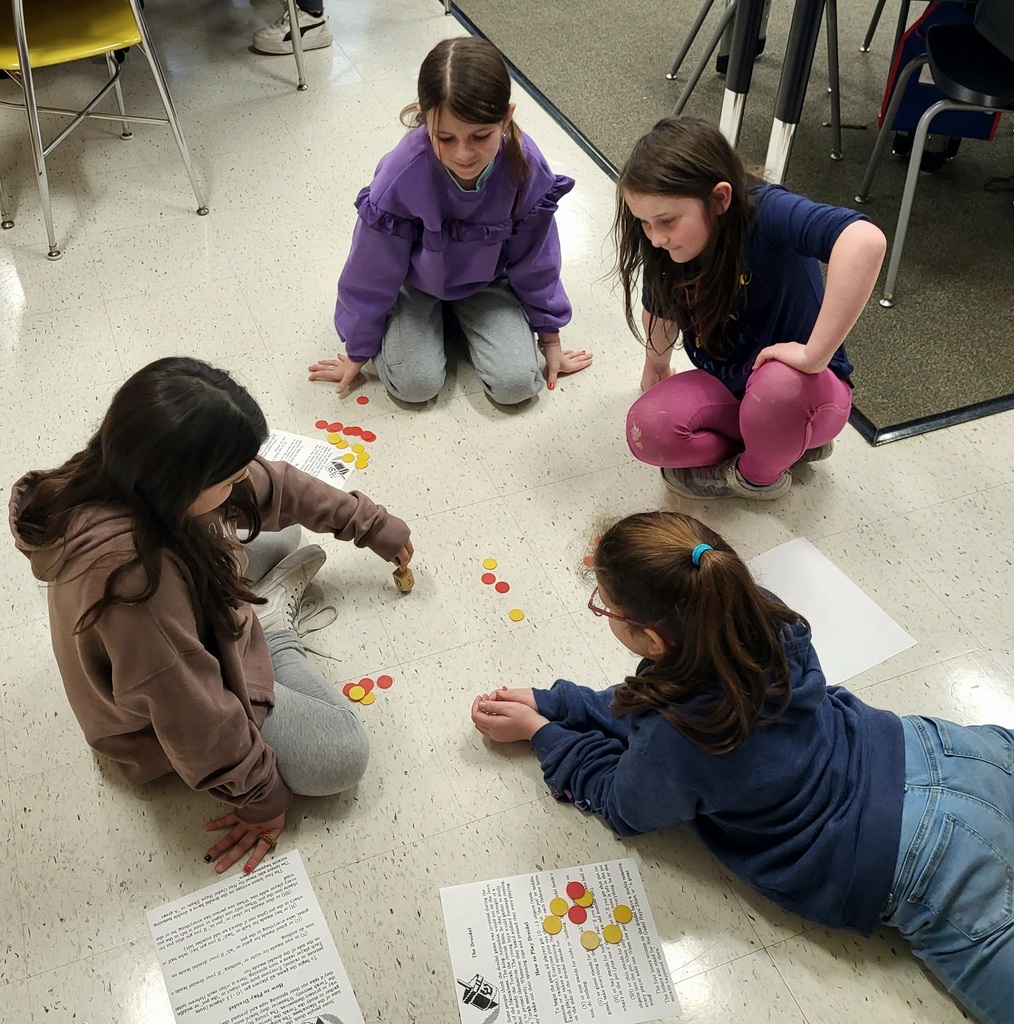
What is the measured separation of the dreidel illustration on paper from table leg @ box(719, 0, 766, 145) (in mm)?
1630

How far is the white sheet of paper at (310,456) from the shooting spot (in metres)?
1.83

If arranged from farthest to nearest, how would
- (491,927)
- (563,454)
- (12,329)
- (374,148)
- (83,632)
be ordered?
(374,148) < (12,329) < (563,454) < (491,927) < (83,632)

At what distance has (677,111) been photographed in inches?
111

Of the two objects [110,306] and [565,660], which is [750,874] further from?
[110,306]

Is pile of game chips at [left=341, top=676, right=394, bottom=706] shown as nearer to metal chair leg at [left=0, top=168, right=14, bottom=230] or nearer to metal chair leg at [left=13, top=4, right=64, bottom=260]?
metal chair leg at [left=13, top=4, right=64, bottom=260]

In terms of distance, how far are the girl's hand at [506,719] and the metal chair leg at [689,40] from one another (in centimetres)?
227

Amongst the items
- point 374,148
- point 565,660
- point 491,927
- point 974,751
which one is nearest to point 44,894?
point 491,927

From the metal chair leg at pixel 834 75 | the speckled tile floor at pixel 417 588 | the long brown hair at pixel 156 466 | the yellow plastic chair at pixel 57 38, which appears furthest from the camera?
the metal chair leg at pixel 834 75

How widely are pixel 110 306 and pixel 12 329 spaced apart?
0.71 ft

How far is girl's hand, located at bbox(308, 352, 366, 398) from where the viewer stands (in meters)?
1.99

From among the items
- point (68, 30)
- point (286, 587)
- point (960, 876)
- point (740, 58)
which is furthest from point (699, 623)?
point (68, 30)

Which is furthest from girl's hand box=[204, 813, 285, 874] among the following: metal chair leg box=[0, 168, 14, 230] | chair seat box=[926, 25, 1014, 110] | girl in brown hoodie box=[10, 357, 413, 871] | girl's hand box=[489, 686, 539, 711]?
chair seat box=[926, 25, 1014, 110]

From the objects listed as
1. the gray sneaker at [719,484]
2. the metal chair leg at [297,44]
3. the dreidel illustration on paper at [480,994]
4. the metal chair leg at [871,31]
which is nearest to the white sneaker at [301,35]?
the metal chair leg at [297,44]

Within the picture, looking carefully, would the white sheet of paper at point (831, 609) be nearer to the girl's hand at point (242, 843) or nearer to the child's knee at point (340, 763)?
the child's knee at point (340, 763)
